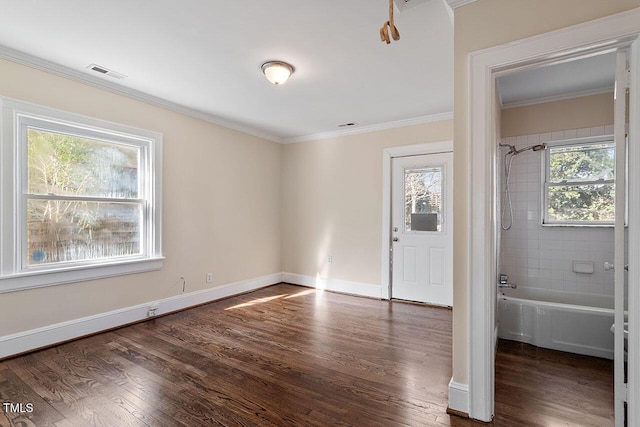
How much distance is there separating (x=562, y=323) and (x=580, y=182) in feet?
5.25

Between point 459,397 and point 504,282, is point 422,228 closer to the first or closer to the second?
point 504,282

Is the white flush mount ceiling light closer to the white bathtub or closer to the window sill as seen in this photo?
the window sill

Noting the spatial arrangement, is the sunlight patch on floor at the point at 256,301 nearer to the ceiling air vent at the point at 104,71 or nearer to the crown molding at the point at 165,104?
the crown molding at the point at 165,104

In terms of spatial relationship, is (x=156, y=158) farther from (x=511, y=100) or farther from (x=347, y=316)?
(x=511, y=100)

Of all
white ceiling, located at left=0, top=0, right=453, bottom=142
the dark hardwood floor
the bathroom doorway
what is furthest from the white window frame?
the bathroom doorway

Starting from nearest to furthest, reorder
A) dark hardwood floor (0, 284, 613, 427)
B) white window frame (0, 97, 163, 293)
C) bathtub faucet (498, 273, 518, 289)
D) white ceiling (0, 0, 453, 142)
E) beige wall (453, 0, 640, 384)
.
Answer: beige wall (453, 0, 640, 384)
dark hardwood floor (0, 284, 613, 427)
white ceiling (0, 0, 453, 142)
white window frame (0, 97, 163, 293)
bathtub faucet (498, 273, 518, 289)

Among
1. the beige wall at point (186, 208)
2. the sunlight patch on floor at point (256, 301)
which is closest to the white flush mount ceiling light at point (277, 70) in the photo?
the beige wall at point (186, 208)

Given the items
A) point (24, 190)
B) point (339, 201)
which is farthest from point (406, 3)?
point (24, 190)

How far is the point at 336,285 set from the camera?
16.5ft

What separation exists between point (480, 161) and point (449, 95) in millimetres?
2043

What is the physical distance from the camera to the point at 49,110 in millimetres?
2857

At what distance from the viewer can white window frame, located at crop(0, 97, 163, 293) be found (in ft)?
8.57

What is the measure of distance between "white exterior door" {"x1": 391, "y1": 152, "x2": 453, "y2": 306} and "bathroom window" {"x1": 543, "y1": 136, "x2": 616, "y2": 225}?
110 centimetres

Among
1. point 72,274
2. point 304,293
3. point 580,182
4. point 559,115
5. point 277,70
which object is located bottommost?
point 304,293
